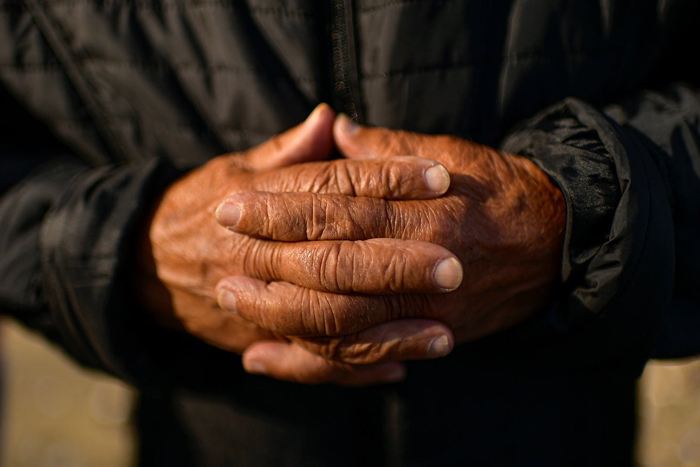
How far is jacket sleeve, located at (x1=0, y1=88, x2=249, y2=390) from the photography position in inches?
40.3

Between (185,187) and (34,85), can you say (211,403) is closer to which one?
(185,187)

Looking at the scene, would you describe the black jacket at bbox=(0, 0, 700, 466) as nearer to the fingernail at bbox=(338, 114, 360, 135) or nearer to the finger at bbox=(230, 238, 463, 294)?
the fingernail at bbox=(338, 114, 360, 135)

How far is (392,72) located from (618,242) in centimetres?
61

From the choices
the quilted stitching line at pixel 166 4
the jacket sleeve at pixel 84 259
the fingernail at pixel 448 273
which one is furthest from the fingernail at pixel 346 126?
the jacket sleeve at pixel 84 259

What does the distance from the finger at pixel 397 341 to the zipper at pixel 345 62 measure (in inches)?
20.7

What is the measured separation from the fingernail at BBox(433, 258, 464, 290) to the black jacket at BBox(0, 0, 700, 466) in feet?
0.90

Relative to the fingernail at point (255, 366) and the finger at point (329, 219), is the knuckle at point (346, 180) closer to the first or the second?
the finger at point (329, 219)

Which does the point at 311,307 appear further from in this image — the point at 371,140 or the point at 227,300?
the point at 371,140

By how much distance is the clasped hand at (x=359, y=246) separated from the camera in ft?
2.95

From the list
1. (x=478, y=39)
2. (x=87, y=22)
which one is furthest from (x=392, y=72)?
(x=87, y=22)

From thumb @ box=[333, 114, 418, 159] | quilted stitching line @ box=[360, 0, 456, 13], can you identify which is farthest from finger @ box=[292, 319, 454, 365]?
quilted stitching line @ box=[360, 0, 456, 13]

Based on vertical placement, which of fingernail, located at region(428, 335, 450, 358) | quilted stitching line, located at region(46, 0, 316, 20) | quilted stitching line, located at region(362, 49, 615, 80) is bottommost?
fingernail, located at region(428, 335, 450, 358)

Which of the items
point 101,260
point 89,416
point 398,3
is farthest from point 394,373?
point 89,416

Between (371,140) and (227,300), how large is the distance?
1.61 feet
